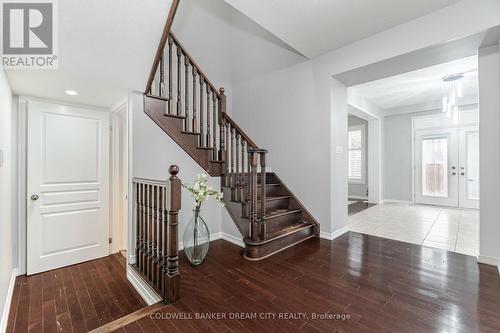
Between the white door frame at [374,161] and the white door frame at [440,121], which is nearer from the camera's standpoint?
the white door frame at [440,121]

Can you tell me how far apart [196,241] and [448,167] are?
6.77m

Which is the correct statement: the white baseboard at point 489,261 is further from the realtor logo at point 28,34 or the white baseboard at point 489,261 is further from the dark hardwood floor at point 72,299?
the realtor logo at point 28,34

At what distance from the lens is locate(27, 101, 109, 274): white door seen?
2.80m

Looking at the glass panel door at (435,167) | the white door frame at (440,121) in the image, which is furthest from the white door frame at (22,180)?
the glass panel door at (435,167)

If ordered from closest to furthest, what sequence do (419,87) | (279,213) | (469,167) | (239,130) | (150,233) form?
1. (150,233)
2. (239,130)
3. (279,213)
4. (419,87)
5. (469,167)

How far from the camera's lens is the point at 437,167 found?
6113 mm

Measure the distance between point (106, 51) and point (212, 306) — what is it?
253 cm

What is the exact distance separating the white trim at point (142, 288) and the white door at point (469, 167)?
7.27m

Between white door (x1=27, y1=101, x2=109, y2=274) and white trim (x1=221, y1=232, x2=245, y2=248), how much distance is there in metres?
1.76

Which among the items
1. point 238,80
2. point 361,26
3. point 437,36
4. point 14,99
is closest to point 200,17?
Answer: point 238,80

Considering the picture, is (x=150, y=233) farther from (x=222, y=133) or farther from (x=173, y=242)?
(x=222, y=133)

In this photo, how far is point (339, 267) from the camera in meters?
2.51

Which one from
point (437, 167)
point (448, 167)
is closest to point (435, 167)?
point (437, 167)

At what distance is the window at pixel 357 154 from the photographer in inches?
287
